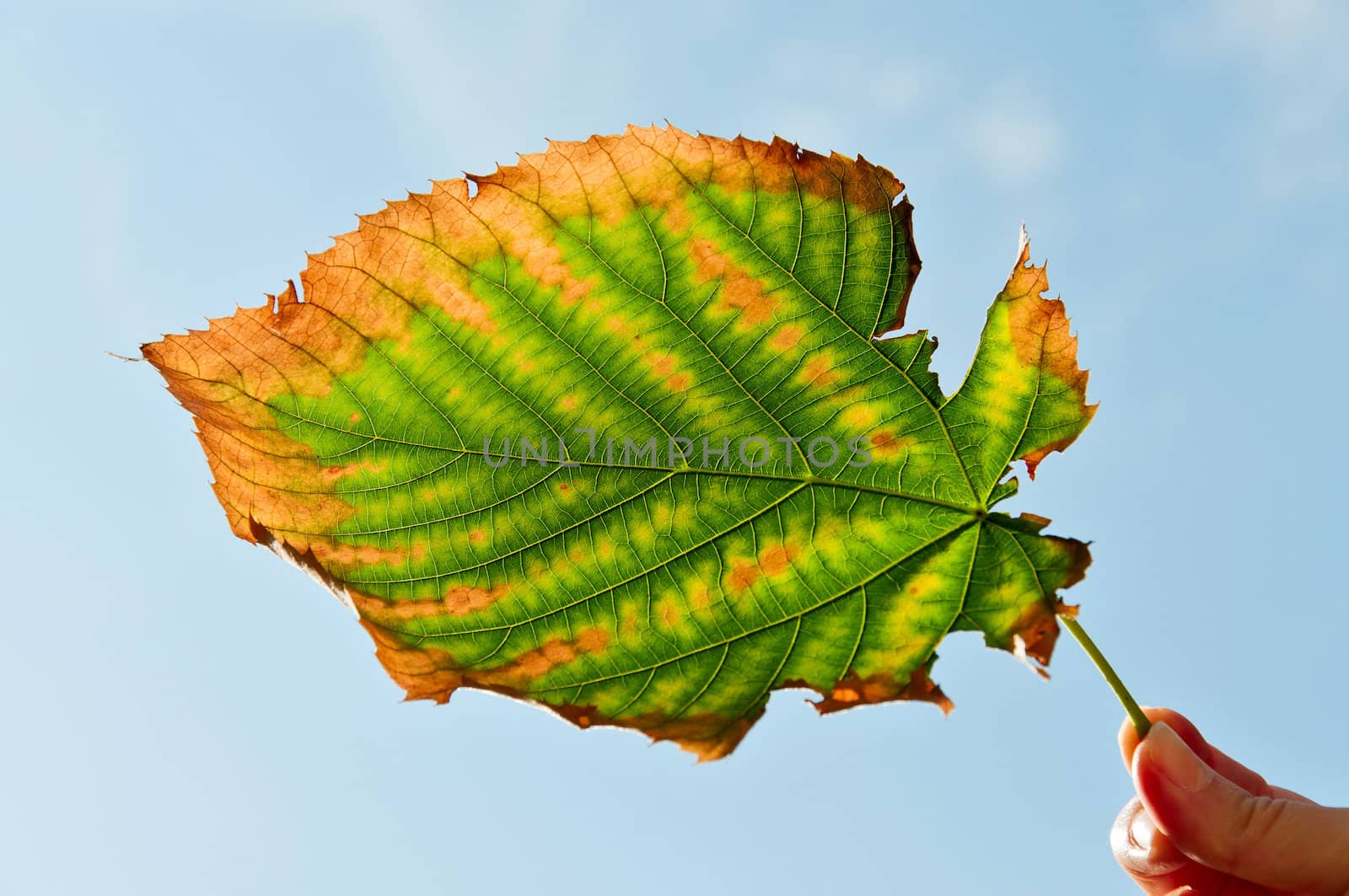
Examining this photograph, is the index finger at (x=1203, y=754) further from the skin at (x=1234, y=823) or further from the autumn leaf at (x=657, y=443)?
the autumn leaf at (x=657, y=443)

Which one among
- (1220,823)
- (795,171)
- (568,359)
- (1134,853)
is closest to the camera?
(795,171)

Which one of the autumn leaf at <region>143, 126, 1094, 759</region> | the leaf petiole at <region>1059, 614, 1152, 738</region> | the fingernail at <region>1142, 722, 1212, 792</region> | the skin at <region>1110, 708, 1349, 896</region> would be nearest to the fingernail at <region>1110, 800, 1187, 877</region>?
the skin at <region>1110, 708, 1349, 896</region>

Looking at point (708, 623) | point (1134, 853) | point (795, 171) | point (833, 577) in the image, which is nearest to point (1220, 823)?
point (1134, 853)

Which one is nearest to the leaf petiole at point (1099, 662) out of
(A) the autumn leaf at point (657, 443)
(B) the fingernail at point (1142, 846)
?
(A) the autumn leaf at point (657, 443)

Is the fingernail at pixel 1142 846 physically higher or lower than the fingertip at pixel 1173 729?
lower

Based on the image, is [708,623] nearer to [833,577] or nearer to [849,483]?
[833,577]

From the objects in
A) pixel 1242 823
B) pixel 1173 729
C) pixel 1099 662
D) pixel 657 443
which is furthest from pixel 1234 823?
pixel 657 443

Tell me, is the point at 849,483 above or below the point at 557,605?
above

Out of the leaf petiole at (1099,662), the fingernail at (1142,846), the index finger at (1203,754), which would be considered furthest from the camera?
the fingernail at (1142,846)
